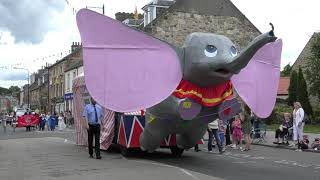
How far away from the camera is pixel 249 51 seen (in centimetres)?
1115

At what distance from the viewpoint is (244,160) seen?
1528 centimetres

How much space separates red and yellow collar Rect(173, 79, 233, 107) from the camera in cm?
1241

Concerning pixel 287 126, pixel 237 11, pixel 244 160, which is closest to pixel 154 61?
pixel 244 160

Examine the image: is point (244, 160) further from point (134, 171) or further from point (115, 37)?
point (115, 37)

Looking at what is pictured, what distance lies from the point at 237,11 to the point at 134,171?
1331 inches

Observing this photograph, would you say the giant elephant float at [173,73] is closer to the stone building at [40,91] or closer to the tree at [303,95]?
the tree at [303,95]

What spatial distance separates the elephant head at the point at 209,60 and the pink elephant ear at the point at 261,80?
85 cm

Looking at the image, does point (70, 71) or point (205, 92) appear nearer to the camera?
point (205, 92)

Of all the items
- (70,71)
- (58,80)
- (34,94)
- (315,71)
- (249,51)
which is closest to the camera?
(249,51)

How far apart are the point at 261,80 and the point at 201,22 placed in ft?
95.6

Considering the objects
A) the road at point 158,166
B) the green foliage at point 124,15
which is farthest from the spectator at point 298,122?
the green foliage at point 124,15

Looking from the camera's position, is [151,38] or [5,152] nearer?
[151,38]

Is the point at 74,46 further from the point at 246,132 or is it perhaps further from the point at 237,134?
the point at 246,132

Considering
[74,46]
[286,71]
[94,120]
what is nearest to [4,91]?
[74,46]
